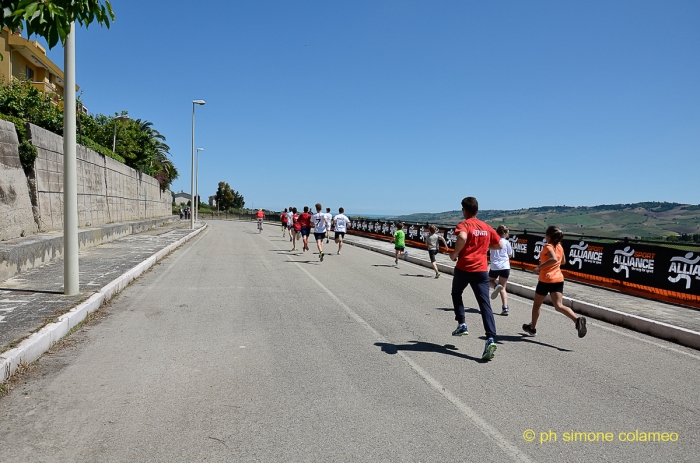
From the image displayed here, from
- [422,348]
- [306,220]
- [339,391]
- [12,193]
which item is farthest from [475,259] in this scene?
[306,220]

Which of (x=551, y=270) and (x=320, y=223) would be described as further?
(x=320, y=223)

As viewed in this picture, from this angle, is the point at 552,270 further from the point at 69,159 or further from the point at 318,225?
the point at 318,225

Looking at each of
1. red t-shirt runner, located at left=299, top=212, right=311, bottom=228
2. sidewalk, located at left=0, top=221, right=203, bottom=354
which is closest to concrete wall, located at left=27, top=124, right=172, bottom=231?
sidewalk, located at left=0, top=221, right=203, bottom=354

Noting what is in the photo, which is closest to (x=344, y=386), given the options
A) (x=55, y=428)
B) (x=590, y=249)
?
(x=55, y=428)

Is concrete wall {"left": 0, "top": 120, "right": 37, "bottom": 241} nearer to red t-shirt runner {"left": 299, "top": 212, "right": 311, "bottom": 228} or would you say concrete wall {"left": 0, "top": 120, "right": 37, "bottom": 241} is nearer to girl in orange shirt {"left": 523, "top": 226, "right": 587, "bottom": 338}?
red t-shirt runner {"left": 299, "top": 212, "right": 311, "bottom": 228}

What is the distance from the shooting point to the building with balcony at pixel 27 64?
3297cm

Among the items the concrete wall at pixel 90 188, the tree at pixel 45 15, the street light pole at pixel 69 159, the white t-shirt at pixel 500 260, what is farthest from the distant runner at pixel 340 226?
the tree at pixel 45 15

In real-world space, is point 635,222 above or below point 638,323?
above

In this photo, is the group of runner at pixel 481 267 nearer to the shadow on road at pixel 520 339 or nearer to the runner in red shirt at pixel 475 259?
the runner in red shirt at pixel 475 259

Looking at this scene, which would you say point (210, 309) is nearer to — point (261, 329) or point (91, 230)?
point (261, 329)

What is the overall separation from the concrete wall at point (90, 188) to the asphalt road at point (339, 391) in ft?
29.0

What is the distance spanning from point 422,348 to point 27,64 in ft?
139

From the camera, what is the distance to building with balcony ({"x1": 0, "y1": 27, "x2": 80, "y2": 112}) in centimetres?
3297

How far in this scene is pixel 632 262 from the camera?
445 inches
